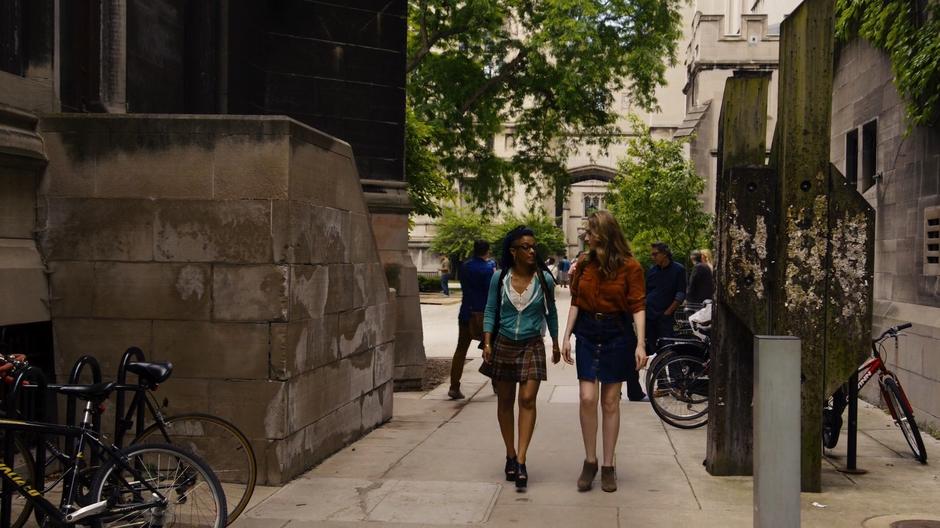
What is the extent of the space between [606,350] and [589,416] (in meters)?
0.46

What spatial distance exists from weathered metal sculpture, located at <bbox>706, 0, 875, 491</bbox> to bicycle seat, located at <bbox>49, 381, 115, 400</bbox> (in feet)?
13.3

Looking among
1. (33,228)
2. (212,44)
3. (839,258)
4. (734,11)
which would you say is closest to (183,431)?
(33,228)

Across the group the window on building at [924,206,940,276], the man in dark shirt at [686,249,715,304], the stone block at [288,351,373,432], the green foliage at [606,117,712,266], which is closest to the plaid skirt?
the stone block at [288,351,373,432]

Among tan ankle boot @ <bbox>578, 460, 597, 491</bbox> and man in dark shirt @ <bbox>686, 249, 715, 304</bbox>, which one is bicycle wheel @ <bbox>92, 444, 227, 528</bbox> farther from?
man in dark shirt @ <bbox>686, 249, 715, 304</bbox>

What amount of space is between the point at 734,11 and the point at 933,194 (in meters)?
35.8

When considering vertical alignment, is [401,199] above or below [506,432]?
above

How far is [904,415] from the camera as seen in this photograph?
7676 mm

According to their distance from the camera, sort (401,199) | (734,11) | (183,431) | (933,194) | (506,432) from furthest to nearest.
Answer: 1. (734,11)
2. (401,199)
3. (933,194)
4. (506,432)
5. (183,431)

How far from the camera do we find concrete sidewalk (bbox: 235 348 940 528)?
19.2ft

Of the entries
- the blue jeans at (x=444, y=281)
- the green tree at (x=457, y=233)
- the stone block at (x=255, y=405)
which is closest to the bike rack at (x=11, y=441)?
the stone block at (x=255, y=405)

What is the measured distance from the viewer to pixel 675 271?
38.9ft

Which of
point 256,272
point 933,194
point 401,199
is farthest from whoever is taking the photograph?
point 401,199

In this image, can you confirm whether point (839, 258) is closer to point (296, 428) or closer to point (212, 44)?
point (296, 428)

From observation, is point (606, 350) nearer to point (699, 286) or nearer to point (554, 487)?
point (554, 487)
